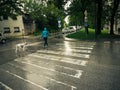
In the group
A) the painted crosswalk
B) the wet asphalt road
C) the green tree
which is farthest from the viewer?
the green tree

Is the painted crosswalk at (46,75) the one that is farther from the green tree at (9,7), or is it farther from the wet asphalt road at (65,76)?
the green tree at (9,7)

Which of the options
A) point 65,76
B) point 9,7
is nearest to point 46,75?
point 65,76

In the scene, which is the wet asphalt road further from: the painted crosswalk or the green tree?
the green tree

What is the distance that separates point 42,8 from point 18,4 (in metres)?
11.4

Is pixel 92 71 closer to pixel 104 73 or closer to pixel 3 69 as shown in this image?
pixel 104 73

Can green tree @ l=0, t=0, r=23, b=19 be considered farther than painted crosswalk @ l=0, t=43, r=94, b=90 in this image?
Yes

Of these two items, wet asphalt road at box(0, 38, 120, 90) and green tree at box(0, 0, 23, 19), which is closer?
wet asphalt road at box(0, 38, 120, 90)

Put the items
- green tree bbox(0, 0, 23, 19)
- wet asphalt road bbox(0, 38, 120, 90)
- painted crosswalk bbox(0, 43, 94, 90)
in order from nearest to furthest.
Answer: wet asphalt road bbox(0, 38, 120, 90), painted crosswalk bbox(0, 43, 94, 90), green tree bbox(0, 0, 23, 19)

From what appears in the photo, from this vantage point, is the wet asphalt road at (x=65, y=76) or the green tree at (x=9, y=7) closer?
the wet asphalt road at (x=65, y=76)

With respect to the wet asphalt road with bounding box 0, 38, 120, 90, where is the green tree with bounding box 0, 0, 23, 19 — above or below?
above

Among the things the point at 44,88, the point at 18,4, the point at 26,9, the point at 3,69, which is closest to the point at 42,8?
the point at 26,9

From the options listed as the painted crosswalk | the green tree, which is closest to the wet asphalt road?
the painted crosswalk

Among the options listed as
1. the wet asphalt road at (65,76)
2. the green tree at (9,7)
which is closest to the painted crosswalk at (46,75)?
the wet asphalt road at (65,76)

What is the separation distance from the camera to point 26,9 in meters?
45.2
